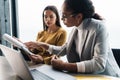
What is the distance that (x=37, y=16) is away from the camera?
2.92 m


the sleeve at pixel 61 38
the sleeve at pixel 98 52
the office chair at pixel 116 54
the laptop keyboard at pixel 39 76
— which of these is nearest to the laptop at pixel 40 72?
the laptop keyboard at pixel 39 76

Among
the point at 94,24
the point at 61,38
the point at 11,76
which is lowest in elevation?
the point at 11,76

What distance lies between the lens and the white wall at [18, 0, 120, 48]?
8.31 feet

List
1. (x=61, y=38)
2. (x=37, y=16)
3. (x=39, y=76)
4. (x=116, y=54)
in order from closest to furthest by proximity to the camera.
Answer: (x=39, y=76) → (x=116, y=54) → (x=61, y=38) → (x=37, y=16)

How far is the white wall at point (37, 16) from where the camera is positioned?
8.31 feet

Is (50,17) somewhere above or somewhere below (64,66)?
above

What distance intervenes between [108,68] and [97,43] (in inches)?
7.4

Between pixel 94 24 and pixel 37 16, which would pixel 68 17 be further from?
pixel 37 16

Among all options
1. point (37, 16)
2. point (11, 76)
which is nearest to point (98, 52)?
point (11, 76)

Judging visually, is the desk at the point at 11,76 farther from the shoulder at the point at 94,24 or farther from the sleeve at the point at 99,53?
the shoulder at the point at 94,24

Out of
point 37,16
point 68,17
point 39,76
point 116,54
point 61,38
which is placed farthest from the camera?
point 37,16

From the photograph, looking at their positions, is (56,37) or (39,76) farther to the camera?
(56,37)

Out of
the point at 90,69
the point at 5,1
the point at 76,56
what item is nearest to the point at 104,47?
the point at 90,69

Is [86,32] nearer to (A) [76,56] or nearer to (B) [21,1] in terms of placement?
(A) [76,56]
